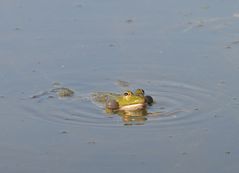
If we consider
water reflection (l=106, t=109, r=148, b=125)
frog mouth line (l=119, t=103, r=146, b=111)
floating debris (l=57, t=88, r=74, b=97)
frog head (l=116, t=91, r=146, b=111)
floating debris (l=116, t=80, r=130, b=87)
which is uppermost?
floating debris (l=116, t=80, r=130, b=87)

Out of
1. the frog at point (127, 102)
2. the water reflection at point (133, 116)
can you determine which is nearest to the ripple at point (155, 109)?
the water reflection at point (133, 116)

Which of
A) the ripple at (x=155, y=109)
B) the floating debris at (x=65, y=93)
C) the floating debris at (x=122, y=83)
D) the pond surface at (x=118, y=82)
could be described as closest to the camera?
the pond surface at (x=118, y=82)

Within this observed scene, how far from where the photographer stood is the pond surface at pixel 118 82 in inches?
274

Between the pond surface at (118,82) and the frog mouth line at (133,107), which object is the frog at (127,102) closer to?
the frog mouth line at (133,107)

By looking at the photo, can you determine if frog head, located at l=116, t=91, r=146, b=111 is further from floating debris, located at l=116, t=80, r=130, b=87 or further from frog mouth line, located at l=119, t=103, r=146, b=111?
floating debris, located at l=116, t=80, r=130, b=87

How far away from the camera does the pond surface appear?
695 centimetres

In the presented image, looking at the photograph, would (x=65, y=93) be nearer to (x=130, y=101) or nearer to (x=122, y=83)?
(x=122, y=83)

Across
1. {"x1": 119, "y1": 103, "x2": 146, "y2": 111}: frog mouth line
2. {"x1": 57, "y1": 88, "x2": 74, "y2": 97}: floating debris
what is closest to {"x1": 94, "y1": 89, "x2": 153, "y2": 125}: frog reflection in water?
{"x1": 119, "y1": 103, "x2": 146, "y2": 111}: frog mouth line

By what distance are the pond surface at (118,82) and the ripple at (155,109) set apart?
1 centimetres

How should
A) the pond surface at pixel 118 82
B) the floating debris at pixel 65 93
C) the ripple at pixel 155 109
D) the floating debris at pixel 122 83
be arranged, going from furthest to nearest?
1. the floating debris at pixel 122 83
2. the floating debris at pixel 65 93
3. the ripple at pixel 155 109
4. the pond surface at pixel 118 82

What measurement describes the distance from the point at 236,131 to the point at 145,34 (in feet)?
10.1

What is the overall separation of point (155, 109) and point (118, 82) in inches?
32.1

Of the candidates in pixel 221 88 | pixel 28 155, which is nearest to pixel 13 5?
pixel 221 88

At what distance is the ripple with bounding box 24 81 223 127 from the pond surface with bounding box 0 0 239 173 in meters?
0.01
